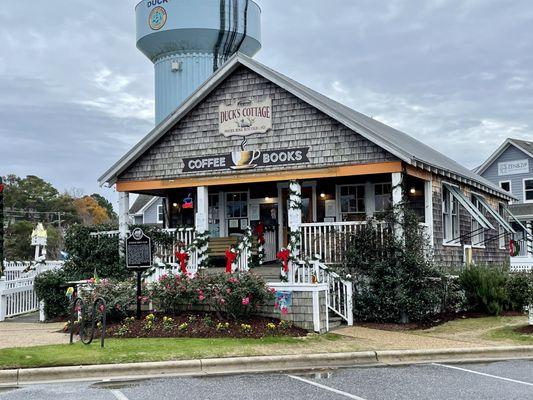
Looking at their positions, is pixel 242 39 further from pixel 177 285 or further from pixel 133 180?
pixel 177 285

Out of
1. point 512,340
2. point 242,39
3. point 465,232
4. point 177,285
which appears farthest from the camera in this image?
point 242,39

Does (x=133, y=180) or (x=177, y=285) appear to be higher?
(x=133, y=180)

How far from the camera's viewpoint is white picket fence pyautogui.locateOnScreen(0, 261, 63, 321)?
19.2 metres

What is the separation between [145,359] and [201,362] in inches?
36.0

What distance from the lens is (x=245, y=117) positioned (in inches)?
720

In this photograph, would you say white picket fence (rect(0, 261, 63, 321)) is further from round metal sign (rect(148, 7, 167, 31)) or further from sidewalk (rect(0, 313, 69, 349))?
round metal sign (rect(148, 7, 167, 31))

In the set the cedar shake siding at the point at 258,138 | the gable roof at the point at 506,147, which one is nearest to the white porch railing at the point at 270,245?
the cedar shake siding at the point at 258,138

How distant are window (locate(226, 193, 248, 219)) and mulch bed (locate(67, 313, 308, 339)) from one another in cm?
745

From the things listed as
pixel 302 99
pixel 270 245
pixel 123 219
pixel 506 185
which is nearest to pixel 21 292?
pixel 123 219

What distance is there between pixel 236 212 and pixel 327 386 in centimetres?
1275

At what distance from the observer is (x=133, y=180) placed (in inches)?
774

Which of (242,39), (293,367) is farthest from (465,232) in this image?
(242,39)

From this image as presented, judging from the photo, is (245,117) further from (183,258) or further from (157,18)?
(157,18)

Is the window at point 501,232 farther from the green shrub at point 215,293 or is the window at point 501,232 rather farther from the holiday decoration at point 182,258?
the green shrub at point 215,293
